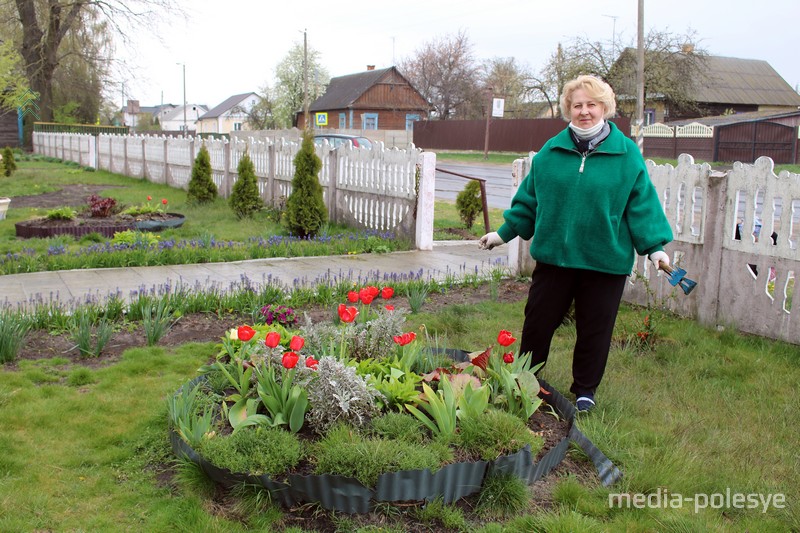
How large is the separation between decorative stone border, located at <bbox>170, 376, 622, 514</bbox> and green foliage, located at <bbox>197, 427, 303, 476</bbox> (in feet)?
0.12

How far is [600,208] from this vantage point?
3.92m

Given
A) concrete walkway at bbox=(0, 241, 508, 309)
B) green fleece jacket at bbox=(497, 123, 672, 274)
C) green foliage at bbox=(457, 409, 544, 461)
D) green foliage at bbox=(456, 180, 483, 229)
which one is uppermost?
green fleece jacket at bbox=(497, 123, 672, 274)

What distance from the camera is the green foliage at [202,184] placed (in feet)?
53.2

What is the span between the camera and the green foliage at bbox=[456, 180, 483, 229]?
13.0 metres

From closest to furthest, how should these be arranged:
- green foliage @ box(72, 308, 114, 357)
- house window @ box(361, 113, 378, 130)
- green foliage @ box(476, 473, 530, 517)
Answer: green foliage @ box(476, 473, 530, 517) → green foliage @ box(72, 308, 114, 357) → house window @ box(361, 113, 378, 130)

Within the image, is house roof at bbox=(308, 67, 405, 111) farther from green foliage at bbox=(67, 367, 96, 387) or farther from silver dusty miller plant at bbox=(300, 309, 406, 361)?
silver dusty miller plant at bbox=(300, 309, 406, 361)

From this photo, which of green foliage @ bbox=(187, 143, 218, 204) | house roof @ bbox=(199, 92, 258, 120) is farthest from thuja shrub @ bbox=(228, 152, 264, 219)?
house roof @ bbox=(199, 92, 258, 120)

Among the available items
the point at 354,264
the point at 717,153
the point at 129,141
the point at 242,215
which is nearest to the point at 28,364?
the point at 354,264

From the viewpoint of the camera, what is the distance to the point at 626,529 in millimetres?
2984

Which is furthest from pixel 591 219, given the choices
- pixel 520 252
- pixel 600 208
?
pixel 520 252

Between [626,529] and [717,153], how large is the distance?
36.7 meters

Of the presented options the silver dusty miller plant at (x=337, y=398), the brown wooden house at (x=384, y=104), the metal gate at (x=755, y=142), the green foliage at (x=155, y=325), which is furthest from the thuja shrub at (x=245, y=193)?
the brown wooden house at (x=384, y=104)

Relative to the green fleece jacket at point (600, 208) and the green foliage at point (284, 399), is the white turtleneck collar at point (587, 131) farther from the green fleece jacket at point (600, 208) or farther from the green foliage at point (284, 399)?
the green foliage at point (284, 399)

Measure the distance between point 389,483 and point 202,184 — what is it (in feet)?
46.1
